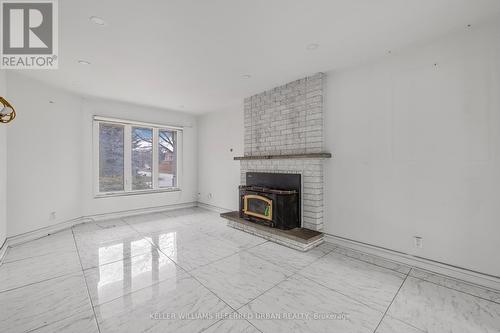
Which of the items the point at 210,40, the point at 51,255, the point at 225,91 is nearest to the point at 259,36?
the point at 210,40

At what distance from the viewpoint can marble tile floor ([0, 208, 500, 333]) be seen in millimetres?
1714

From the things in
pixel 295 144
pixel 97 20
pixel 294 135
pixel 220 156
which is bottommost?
pixel 220 156

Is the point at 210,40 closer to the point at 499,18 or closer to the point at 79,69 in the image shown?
the point at 79,69

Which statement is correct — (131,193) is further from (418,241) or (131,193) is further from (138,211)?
(418,241)

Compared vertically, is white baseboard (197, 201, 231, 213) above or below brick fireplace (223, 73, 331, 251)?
below

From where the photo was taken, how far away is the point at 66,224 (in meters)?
4.18

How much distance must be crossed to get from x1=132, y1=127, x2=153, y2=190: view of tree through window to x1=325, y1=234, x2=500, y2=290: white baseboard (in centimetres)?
466

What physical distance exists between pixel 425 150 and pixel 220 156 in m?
4.26

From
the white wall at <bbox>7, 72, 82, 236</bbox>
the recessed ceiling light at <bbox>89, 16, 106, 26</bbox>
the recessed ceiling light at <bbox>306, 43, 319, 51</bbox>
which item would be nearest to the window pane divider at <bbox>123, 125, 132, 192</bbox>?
the white wall at <bbox>7, 72, 82, 236</bbox>

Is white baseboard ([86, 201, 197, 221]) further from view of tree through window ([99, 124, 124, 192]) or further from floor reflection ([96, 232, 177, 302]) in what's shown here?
floor reflection ([96, 232, 177, 302])

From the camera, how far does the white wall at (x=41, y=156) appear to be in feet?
11.1

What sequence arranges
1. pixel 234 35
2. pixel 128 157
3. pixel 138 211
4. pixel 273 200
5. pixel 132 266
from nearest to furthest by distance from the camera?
pixel 234 35
pixel 132 266
pixel 273 200
pixel 128 157
pixel 138 211

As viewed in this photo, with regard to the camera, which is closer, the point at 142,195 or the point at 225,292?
the point at 225,292

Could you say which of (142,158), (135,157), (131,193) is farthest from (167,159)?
(131,193)
